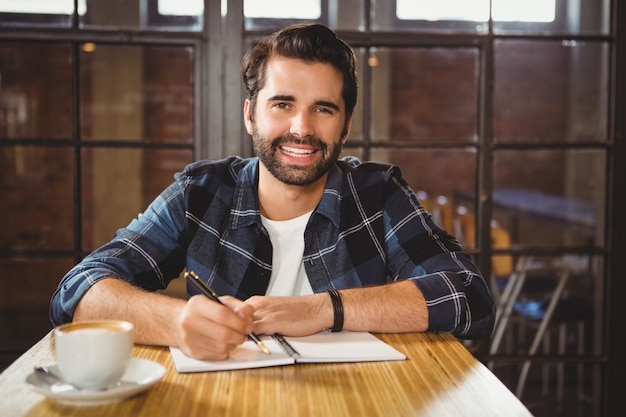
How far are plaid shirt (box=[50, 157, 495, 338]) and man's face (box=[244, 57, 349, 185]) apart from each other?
3.7 inches

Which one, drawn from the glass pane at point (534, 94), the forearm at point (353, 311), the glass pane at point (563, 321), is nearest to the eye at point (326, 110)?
the forearm at point (353, 311)

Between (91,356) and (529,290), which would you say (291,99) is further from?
(529,290)

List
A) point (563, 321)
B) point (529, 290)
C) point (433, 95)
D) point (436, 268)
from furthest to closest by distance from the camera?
point (433, 95) → point (529, 290) → point (563, 321) → point (436, 268)

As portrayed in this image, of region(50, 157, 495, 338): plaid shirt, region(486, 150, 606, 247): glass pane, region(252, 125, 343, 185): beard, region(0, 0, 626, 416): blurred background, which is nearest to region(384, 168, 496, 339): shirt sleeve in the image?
region(50, 157, 495, 338): plaid shirt

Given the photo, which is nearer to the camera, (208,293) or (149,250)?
(208,293)

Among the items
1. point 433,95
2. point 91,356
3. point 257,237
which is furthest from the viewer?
point 433,95

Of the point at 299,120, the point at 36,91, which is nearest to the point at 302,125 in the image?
the point at 299,120

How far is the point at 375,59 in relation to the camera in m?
2.90

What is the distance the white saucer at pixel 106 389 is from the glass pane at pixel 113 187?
73.8 inches

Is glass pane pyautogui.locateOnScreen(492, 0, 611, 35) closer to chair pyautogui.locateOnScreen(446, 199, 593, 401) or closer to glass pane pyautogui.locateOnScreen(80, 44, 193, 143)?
chair pyautogui.locateOnScreen(446, 199, 593, 401)

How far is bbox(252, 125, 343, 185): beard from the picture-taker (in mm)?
1934

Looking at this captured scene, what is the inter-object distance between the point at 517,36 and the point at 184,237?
1.64m

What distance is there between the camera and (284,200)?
200 centimetres

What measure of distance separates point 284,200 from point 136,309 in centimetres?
66
